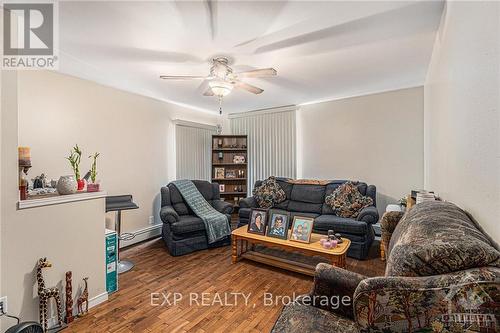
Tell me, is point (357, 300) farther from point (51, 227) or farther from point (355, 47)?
point (355, 47)

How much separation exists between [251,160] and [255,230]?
259 cm

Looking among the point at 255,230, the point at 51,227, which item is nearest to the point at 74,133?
the point at 51,227

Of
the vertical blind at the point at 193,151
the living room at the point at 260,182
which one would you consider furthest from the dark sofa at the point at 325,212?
the vertical blind at the point at 193,151

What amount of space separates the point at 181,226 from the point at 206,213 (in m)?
0.59

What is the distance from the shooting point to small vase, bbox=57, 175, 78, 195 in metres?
1.97

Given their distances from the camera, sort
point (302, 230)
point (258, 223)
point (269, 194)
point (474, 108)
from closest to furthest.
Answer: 1. point (474, 108)
2. point (302, 230)
3. point (258, 223)
4. point (269, 194)

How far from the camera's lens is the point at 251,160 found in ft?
17.5

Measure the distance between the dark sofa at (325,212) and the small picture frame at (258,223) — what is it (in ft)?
2.13

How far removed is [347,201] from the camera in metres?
3.61

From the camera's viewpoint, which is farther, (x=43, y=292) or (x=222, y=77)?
(x=222, y=77)

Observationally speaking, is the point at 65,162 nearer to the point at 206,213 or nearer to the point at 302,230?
the point at 206,213

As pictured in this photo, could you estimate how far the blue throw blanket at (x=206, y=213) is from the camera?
351cm

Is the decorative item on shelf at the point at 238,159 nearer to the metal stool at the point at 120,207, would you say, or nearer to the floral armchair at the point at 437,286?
the metal stool at the point at 120,207

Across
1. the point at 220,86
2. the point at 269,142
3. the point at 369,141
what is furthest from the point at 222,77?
the point at 369,141
